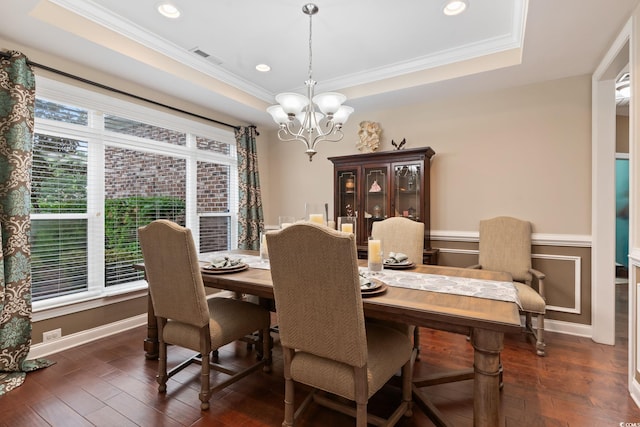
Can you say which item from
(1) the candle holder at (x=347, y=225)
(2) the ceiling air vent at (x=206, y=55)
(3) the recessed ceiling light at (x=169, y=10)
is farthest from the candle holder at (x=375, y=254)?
(2) the ceiling air vent at (x=206, y=55)

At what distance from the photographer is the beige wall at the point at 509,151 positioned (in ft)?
9.84

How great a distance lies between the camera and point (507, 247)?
10.2ft

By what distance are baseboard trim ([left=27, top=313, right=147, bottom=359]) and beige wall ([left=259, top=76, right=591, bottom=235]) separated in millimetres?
3391

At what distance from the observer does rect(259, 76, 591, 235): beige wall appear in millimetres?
2998

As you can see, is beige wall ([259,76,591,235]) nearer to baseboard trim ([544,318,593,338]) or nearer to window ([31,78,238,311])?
baseboard trim ([544,318,593,338])

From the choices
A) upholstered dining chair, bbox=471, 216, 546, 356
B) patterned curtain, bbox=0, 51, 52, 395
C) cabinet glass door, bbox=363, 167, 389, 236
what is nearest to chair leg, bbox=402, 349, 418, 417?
upholstered dining chair, bbox=471, 216, 546, 356

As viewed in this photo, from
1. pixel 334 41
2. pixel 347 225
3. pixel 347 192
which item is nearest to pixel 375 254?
pixel 347 225

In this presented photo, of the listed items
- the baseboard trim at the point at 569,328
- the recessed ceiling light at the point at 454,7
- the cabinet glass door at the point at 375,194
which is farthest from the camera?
the cabinet glass door at the point at 375,194

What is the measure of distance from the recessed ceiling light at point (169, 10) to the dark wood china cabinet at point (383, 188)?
220 centimetres

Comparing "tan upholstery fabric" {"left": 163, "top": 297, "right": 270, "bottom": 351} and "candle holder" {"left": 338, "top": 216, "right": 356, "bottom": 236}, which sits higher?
"candle holder" {"left": 338, "top": 216, "right": 356, "bottom": 236}

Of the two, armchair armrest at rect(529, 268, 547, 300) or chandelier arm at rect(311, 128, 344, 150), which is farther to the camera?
armchair armrest at rect(529, 268, 547, 300)

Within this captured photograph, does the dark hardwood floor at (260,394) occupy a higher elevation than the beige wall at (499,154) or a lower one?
lower

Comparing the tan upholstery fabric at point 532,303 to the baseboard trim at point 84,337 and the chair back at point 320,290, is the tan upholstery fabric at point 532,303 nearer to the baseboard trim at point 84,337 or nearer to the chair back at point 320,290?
the chair back at point 320,290

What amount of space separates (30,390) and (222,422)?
1.39 meters
